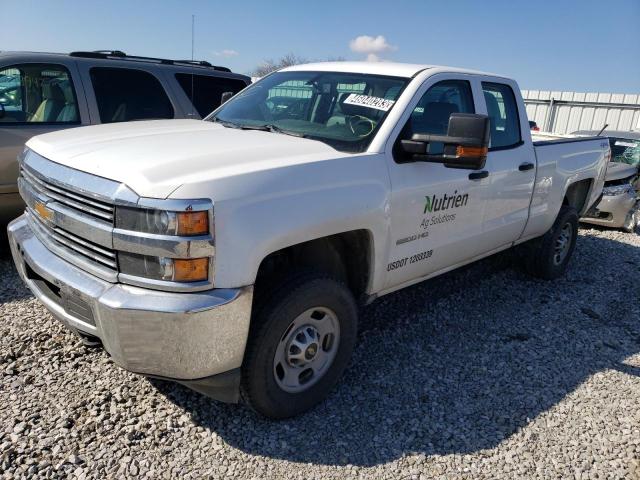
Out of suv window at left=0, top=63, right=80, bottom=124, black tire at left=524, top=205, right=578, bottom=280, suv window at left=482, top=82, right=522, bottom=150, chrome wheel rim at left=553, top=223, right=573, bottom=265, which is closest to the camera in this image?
suv window at left=482, top=82, right=522, bottom=150

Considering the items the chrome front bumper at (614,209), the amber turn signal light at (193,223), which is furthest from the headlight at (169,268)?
the chrome front bumper at (614,209)

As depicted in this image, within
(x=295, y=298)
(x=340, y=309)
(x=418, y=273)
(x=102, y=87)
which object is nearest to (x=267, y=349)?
(x=295, y=298)

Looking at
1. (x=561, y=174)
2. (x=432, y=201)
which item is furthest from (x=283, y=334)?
(x=561, y=174)

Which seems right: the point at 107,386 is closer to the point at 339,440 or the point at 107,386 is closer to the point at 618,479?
the point at 339,440

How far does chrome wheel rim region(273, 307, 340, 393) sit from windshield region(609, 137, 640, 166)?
322 inches

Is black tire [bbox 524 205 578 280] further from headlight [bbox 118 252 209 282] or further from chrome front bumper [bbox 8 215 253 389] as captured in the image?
headlight [bbox 118 252 209 282]

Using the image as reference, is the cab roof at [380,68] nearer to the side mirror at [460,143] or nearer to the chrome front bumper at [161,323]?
the side mirror at [460,143]

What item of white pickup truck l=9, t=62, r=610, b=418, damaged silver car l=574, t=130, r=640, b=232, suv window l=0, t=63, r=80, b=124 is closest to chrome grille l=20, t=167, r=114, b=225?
white pickup truck l=9, t=62, r=610, b=418

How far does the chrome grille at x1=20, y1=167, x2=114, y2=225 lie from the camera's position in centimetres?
233

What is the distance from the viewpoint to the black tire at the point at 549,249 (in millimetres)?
5191

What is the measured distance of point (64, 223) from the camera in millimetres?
2564

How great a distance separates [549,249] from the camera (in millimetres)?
5227

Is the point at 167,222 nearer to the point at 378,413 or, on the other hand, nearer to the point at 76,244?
the point at 76,244

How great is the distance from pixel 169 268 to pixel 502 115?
3186mm
